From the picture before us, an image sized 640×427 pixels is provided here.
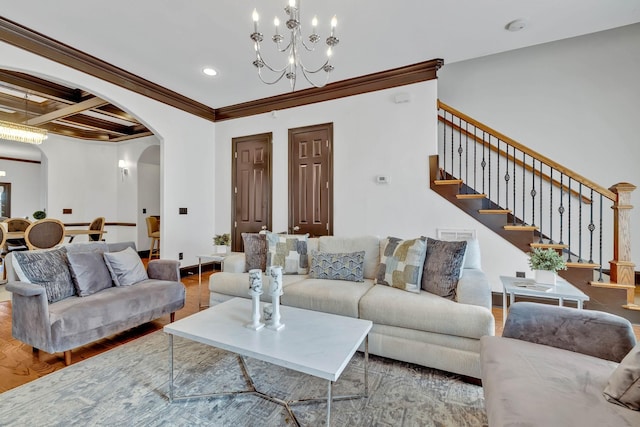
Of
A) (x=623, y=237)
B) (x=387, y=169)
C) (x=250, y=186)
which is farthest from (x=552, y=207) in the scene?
(x=250, y=186)

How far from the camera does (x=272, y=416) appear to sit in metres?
1.56

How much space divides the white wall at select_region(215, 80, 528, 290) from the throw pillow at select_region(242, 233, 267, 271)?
1.39 metres

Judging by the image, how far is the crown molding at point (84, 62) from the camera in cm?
280

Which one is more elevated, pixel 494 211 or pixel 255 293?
pixel 494 211

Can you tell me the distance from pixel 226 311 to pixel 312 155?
2876 mm

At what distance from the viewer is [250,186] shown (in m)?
4.87

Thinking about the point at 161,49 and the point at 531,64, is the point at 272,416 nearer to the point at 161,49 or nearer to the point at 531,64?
the point at 161,49

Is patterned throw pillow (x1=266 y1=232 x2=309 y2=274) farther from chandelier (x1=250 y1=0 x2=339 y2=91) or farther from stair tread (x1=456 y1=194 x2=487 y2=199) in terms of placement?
stair tread (x1=456 y1=194 x2=487 y2=199)

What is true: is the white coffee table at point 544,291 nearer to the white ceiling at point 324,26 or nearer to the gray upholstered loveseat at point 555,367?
the gray upholstered loveseat at point 555,367

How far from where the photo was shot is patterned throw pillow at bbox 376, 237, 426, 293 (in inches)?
93.4

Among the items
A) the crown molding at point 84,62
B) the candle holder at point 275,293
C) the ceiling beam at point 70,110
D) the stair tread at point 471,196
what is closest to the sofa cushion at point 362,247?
the stair tread at point 471,196

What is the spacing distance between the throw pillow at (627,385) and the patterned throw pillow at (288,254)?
230 centimetres

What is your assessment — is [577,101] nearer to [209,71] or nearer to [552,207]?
[552,207]

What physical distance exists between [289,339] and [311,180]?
3.05 m
